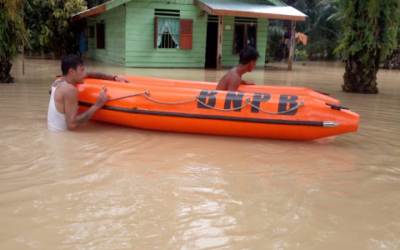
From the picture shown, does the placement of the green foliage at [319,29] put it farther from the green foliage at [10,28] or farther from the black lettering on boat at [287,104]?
the black lettering on boat at [287,104]

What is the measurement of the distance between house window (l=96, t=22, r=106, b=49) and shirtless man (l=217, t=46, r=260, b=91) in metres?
13.7

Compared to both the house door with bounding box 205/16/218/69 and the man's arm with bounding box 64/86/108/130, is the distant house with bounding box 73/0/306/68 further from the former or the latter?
the man's arm with bounding box 64/86/108/130

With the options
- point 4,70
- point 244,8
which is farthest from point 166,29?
point 4,70

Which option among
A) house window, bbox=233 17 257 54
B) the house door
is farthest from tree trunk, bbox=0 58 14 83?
house window, bbox=233 17 257 54

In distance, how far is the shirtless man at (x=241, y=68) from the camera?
5.23m

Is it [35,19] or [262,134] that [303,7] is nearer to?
[35,19]

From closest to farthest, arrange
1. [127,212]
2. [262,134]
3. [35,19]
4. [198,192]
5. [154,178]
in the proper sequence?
[127,212] < [198,192] < [154,178] < [262,134] < [35,19]

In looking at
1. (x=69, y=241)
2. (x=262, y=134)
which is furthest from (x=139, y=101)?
(x=69, y=241)

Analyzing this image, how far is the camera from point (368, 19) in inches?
357

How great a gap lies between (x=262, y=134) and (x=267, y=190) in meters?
1.56

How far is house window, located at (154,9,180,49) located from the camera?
15.4 m

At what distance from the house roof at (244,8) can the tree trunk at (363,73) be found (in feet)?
19.1

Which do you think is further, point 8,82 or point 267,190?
point 8,82

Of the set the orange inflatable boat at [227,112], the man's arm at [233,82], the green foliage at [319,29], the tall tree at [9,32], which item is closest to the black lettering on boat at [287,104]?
the orange inflatable boat at [227,112]
